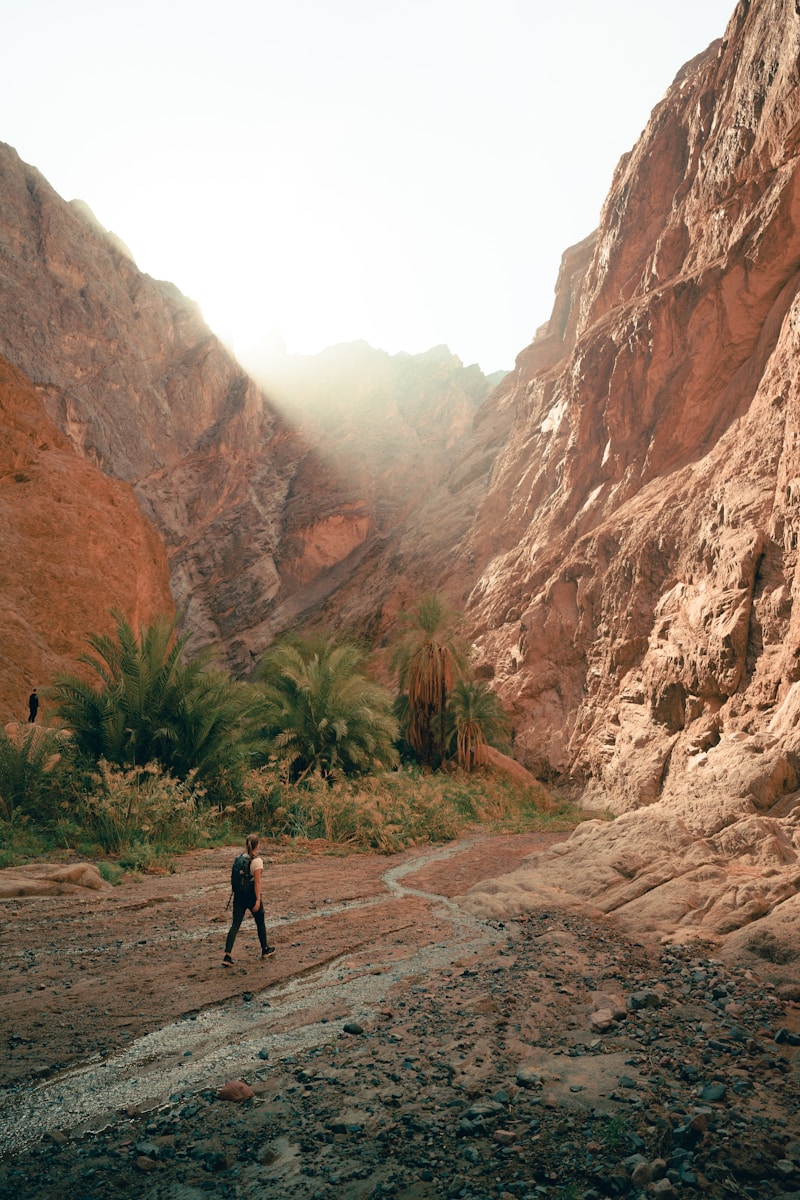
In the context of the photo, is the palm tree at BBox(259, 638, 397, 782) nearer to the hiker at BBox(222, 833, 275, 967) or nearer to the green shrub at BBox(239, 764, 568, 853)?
the green shrub at BBox(239, 764, 568, 853)

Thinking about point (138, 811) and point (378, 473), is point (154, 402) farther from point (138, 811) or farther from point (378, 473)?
point (138, 811)

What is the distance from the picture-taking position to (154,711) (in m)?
12.6

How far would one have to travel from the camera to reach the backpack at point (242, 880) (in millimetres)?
6141

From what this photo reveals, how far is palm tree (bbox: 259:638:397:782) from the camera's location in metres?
16.4

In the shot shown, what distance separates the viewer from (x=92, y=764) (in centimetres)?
1185

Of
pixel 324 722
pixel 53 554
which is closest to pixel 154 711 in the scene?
pixel 324 722

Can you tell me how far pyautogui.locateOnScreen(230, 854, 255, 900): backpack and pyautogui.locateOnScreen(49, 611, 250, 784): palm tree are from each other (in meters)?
5.99

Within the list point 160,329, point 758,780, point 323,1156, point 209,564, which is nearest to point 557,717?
point 758,780

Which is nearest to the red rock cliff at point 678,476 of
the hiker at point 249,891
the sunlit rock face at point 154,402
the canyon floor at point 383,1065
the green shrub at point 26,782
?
the canyon floor at point 383,1065

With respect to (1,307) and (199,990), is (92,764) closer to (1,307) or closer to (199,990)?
(199,990)

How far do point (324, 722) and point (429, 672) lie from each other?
7870 millimetres

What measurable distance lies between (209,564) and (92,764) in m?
45.4

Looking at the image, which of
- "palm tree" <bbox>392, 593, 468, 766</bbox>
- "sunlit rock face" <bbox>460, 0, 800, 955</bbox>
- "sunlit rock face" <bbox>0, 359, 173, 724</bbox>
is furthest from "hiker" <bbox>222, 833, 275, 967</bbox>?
"palm tree" <bbox>392, 593, 468, 766</bbox>

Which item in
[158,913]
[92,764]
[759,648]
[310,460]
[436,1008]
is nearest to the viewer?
[436,1008]
